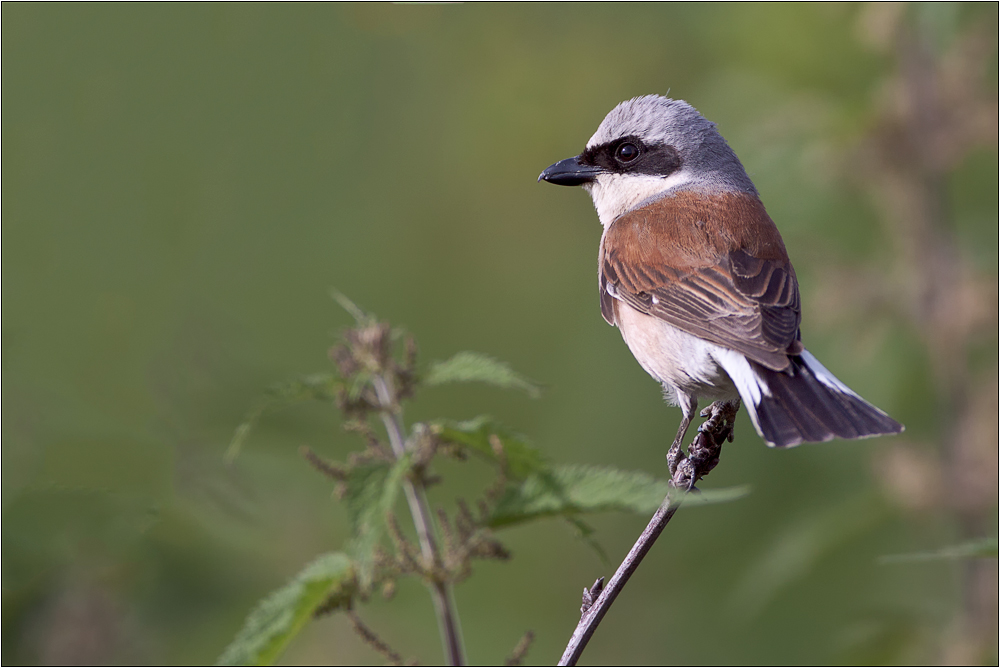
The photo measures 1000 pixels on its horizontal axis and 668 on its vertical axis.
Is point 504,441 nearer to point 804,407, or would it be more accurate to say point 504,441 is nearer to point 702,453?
point 702,453

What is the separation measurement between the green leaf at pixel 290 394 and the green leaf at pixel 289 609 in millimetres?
279

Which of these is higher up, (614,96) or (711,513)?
(614,96)

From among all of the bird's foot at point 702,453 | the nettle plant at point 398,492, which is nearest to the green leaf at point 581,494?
the nettle plant at point 398,492

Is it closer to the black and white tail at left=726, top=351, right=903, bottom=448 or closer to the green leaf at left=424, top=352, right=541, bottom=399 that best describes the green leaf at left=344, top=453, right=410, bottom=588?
the green leaf at left=424, top=352, right=541, bottom=399

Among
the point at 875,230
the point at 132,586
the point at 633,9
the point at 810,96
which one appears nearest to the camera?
the point at 132,586

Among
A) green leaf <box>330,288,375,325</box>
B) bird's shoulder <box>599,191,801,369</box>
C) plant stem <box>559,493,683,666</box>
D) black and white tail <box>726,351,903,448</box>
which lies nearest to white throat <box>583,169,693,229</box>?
bird's shoulder <box>599,191,801,369</box>

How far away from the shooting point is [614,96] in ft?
16.6

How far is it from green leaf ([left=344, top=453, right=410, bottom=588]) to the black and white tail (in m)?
0.80

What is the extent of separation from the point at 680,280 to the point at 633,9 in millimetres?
3275

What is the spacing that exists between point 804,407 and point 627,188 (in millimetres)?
1306

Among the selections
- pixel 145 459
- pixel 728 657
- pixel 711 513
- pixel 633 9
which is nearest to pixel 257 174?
pixel 633 9

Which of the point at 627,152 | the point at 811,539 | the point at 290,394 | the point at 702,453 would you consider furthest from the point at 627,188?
the point at 290,394

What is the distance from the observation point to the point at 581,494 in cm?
158

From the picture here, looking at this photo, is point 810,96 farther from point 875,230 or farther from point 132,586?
point 132,586
